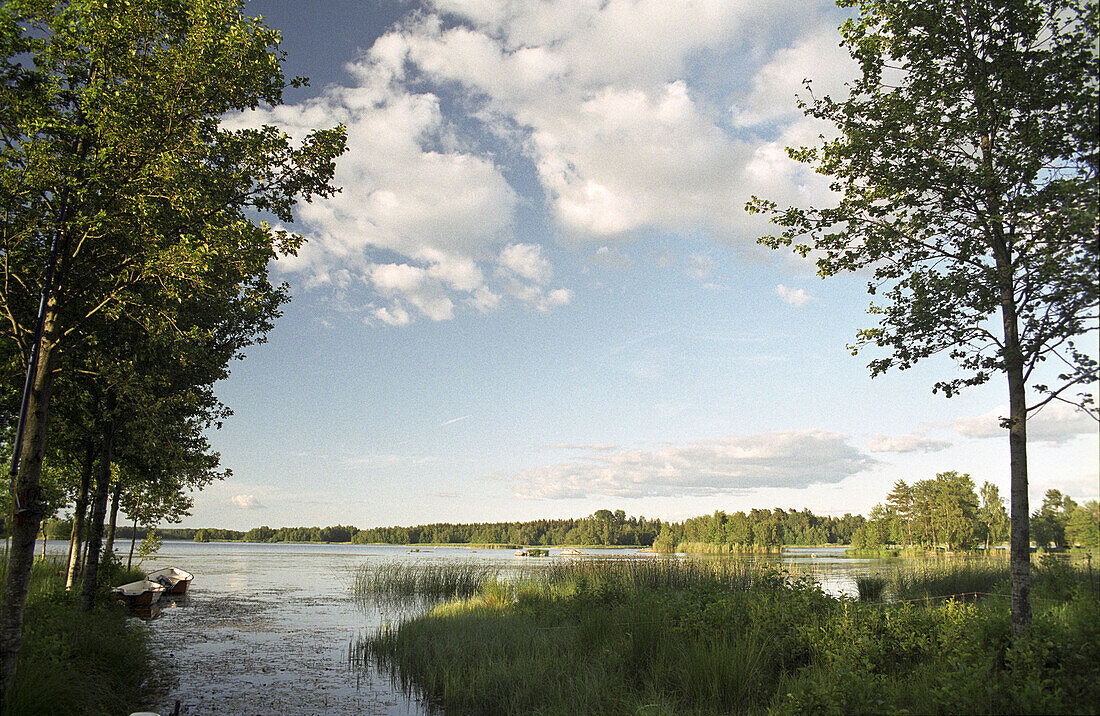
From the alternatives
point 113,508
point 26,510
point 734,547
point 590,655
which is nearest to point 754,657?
point 590,655

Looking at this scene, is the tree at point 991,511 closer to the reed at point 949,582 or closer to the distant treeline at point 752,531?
the distant treeline at point 752,531

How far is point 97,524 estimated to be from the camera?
14750 millimetres

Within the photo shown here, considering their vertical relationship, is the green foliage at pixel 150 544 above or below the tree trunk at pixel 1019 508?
below

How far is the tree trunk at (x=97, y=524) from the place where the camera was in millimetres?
13672

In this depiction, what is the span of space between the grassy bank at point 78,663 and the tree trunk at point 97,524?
33cm

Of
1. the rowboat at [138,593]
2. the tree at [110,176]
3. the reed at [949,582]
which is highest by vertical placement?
the tree at [110,176]

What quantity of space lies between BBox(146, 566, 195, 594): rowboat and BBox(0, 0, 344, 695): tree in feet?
70.9

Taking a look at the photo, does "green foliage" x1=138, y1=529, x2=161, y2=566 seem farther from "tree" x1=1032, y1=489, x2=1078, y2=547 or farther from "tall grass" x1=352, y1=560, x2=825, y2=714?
"tree" x1=1032, y1=489, x2=1078, y2=547

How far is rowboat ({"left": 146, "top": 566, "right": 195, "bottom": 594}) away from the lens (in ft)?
89.4

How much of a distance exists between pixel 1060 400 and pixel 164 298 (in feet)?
43.8

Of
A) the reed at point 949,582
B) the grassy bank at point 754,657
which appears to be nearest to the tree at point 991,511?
the reed at point 949,582

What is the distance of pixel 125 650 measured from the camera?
11.6 m

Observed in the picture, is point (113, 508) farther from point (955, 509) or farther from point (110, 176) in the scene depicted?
point (955, 509)

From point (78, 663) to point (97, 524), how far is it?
20.4ft
